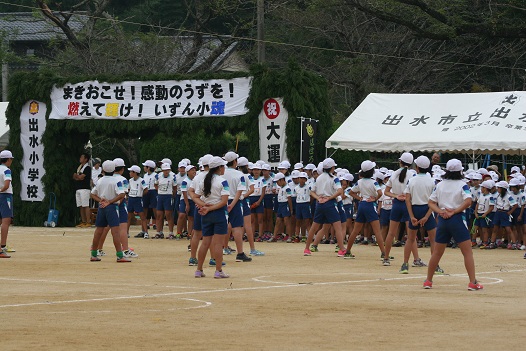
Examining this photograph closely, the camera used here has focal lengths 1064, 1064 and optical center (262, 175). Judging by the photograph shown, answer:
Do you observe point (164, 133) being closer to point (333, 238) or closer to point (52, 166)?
point (52, 166)

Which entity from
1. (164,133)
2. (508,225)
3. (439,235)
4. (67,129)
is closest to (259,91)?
(164,133)

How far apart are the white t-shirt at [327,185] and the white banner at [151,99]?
10502 millimetres

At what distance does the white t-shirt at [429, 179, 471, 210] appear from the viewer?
1476 centimetres

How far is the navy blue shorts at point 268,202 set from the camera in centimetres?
2883

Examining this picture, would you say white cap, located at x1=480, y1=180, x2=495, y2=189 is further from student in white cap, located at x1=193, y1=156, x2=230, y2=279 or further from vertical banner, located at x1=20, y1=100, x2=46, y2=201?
vertical banner, located at x1=20, y1=100, x2=46, y2=201

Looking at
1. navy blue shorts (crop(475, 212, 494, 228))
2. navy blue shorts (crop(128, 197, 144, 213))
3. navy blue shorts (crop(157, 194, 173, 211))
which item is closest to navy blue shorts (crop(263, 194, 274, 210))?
navy blue shorts (crop(157, 194, 173, 211))

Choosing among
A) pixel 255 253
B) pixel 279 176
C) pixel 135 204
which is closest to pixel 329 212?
pixel 255 253

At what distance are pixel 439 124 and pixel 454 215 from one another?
548 inches

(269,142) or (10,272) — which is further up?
(269,142)

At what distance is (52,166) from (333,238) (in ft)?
36.8

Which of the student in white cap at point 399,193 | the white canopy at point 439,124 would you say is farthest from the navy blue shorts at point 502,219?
the student in white cap at point 399,193

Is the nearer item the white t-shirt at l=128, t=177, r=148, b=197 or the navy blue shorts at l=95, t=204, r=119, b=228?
the navy blue shorts at l=95, t=204, r=119, b=228

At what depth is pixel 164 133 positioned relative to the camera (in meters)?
33.8

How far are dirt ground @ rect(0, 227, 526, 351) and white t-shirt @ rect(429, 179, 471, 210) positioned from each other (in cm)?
124
